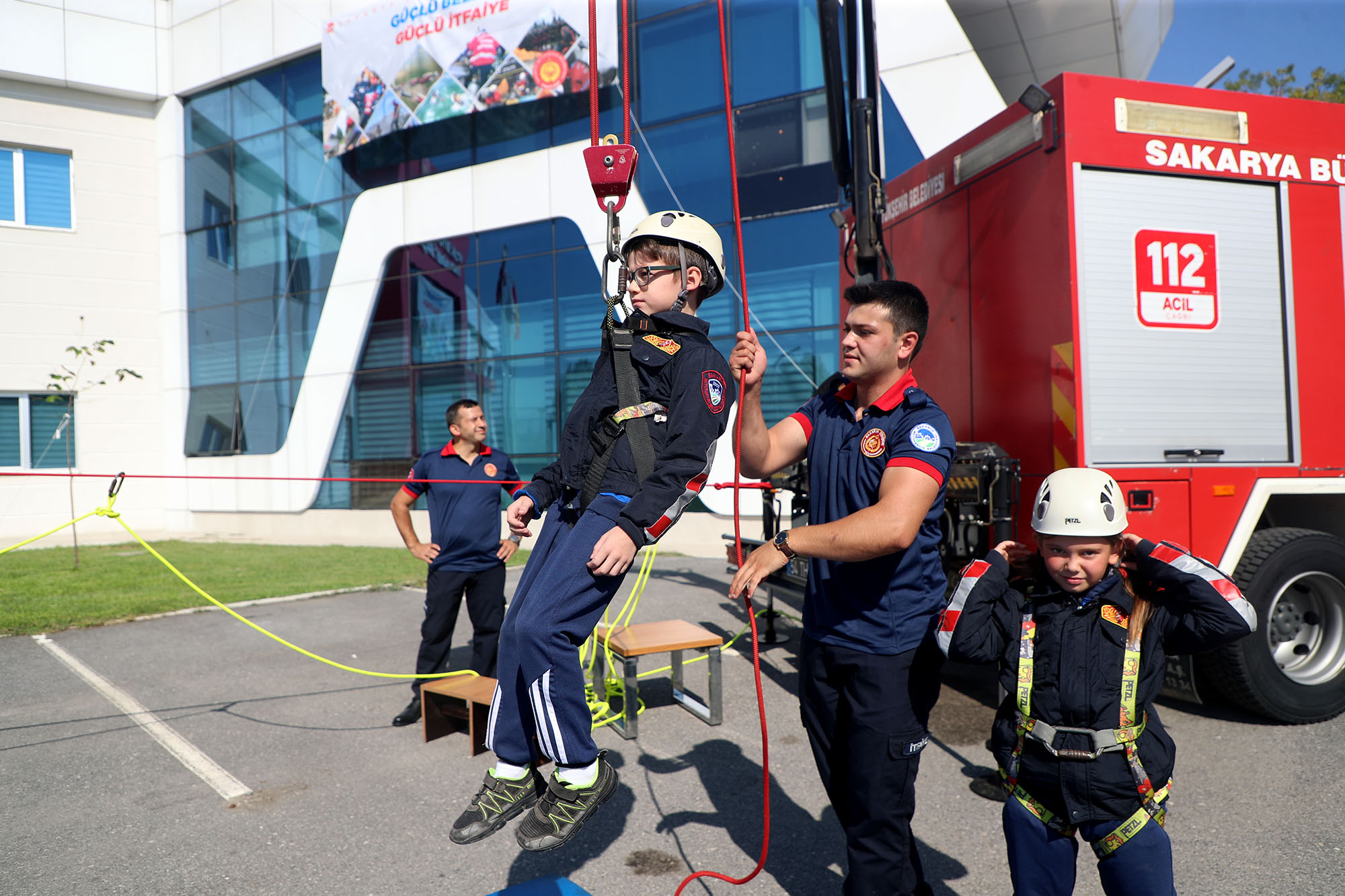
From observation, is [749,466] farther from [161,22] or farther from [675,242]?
[161,22]

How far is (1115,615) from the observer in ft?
8.15

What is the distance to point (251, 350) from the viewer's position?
68.1 ft

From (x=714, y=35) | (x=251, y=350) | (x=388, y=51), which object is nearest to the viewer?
(x=714, y=35)

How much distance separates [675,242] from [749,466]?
95 centimetres

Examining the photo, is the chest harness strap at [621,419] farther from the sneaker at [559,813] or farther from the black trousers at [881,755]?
the black trousers at [881,755]

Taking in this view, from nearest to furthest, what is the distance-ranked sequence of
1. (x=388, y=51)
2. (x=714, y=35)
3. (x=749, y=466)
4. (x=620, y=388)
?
(x=620, y=388), (x=749, y=466), (x=714, y=35), (x=388, y=51)

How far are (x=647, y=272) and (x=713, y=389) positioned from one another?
1.54ft

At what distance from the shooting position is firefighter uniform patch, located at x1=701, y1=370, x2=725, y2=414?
2.49 meters

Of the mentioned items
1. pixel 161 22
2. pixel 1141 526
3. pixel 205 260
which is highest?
pixel 161 22

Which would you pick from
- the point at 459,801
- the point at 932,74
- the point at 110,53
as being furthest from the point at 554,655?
the point at 110,53

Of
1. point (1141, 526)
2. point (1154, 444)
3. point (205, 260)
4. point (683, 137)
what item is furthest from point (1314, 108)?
point (205, 260)

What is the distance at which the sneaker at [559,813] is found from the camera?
229cm

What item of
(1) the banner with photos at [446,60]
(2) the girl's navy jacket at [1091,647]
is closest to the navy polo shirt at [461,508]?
(2) the girl's navy jacket at [1091,647]

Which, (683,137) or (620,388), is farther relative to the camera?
(683,137)
